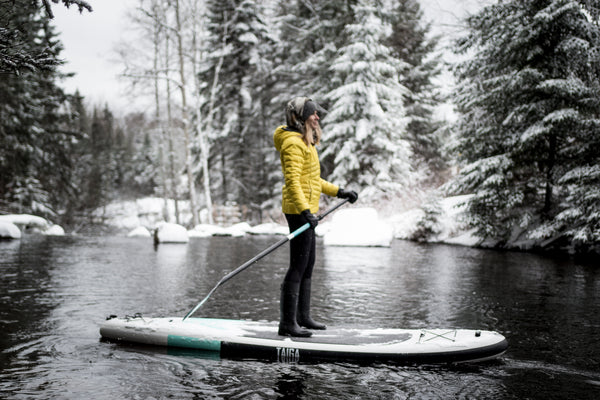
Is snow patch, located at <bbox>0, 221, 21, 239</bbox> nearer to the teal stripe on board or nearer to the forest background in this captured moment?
the forest background

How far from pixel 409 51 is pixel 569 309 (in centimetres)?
2548

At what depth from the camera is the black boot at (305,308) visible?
13.9ft

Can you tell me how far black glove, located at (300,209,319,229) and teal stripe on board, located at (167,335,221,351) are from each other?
4.07 feet

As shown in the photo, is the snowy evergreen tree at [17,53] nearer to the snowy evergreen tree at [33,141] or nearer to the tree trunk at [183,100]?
the snowy evergreen tree at [33,141]

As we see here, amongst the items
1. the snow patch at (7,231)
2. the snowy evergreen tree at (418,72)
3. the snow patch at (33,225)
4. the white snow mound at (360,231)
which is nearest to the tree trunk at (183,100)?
the snow patch at (33,225)

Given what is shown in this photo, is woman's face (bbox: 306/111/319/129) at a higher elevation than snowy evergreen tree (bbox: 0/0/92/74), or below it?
below

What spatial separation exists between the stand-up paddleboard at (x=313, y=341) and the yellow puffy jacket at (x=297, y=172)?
3.52ft

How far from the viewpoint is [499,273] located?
9102mm

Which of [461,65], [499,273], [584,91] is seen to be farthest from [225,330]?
[461,65]

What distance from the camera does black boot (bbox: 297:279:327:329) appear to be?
4246 millimetres

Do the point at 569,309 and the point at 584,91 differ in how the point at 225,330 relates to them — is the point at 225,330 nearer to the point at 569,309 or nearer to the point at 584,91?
the point at 569,309

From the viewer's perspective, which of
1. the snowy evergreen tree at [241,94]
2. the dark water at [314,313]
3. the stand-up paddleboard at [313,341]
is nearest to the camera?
the dark water at [314,313]

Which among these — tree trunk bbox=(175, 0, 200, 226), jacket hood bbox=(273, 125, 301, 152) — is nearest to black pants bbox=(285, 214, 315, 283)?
jacket hood bbox=(273, 125, 301, 152)

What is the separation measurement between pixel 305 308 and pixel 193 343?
100 cm
